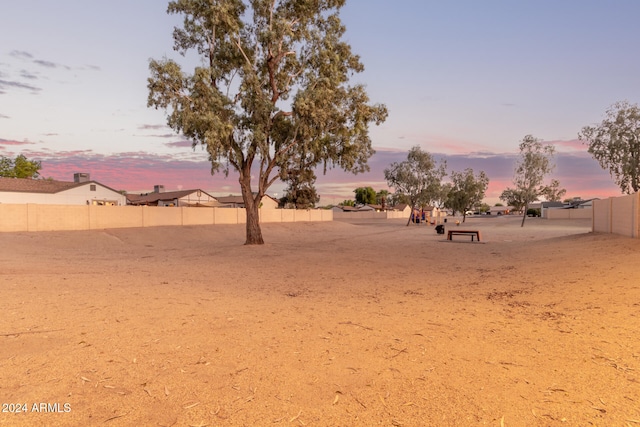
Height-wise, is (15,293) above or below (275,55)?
below

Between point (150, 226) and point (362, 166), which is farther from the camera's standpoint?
point (150, 226)

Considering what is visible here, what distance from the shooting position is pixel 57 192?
147 ft

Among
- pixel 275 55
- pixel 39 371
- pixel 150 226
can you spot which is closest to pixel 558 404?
pixel 39 371

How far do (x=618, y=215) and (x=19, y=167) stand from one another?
8085cm

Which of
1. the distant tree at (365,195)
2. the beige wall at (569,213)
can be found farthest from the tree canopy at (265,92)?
the distant tree at (365,195)

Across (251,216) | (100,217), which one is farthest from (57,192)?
(251,216)

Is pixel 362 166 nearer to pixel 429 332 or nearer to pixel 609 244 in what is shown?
pixel 609 244

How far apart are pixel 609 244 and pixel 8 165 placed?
270ft

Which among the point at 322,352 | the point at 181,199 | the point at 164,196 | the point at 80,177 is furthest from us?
the point at 164,196

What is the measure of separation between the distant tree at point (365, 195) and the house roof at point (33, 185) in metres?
103

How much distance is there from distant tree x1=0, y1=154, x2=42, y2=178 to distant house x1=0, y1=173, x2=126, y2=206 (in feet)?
66.5

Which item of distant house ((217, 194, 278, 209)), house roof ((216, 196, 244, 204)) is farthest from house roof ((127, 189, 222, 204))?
distant house ((217, 194, 278, 209))

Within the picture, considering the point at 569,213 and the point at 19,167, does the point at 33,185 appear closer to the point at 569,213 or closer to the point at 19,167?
the point at 19,167

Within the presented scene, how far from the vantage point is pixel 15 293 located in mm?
7750
